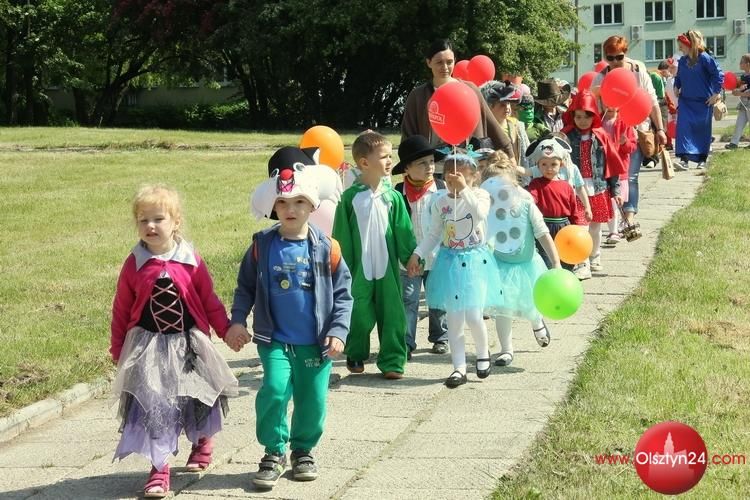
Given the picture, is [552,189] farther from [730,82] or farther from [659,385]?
[730,82]

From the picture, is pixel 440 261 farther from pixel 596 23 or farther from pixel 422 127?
pixel 596 23

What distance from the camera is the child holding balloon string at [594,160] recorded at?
11.1 metres

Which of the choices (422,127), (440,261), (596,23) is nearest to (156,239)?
(440,261)

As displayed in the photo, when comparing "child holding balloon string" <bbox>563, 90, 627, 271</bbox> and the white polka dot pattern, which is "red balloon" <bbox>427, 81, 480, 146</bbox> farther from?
"child holding balloon string" <bbox>563, 90, 627, 271</bbox>

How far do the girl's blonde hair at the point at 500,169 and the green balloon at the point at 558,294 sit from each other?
106 cm

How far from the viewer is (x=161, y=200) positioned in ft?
18.4

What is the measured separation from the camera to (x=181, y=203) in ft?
19.1

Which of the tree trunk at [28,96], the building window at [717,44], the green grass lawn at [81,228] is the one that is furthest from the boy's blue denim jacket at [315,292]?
the building window at [717,44]

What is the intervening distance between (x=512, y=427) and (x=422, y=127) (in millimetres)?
3518

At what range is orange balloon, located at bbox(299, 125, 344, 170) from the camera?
8445 mm

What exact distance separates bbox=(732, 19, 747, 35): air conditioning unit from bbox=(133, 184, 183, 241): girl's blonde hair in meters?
66.4

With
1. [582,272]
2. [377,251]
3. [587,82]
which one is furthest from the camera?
[587,82]

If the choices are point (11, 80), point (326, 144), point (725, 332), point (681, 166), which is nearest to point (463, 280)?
point (326, 144)

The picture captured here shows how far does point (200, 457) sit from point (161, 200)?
4.18ft
